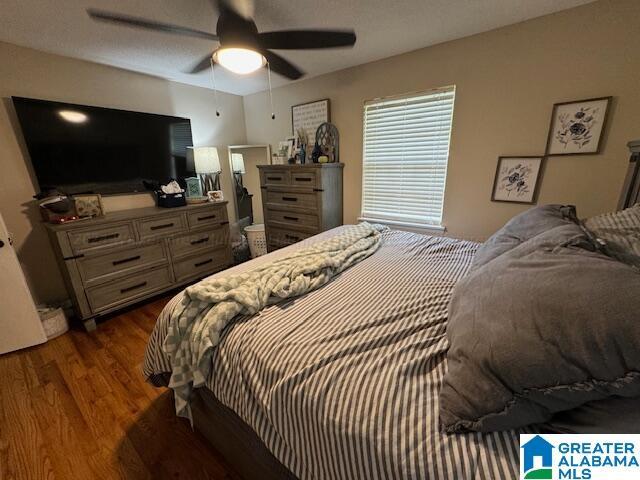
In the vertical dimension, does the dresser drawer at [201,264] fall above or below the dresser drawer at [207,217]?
below

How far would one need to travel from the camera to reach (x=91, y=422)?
133cm

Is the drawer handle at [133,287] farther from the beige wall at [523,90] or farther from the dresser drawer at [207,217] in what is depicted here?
the beige wall at [523,90]

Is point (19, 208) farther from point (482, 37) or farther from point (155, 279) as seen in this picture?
point (482, 37)

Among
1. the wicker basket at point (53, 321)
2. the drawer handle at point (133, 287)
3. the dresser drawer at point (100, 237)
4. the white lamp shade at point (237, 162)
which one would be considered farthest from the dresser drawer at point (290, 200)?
the wicker basket at point (53, 321)

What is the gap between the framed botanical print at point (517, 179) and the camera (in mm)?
1906

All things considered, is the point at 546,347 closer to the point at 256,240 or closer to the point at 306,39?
the point at 306,39

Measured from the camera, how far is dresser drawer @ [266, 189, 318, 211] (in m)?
2.65

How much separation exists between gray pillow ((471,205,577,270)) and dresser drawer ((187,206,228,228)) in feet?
8.16

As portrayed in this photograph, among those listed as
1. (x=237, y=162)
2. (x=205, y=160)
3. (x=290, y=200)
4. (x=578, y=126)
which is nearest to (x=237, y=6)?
(x=290, y=200)

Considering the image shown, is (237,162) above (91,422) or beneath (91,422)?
above

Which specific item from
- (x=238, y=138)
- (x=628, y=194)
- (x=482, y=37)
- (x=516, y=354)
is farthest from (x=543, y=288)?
(x=238, y=138)

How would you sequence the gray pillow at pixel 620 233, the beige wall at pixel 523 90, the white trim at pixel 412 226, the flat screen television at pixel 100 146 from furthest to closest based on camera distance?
1. the white trim at pixel 412 226
2. the flat screen television at pixel 100 146
3. the beige wall at pixel 523 90
4. the gray pillow at pixel 620 233

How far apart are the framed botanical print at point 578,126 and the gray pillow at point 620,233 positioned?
99 centimetres

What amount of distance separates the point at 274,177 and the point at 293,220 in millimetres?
531
